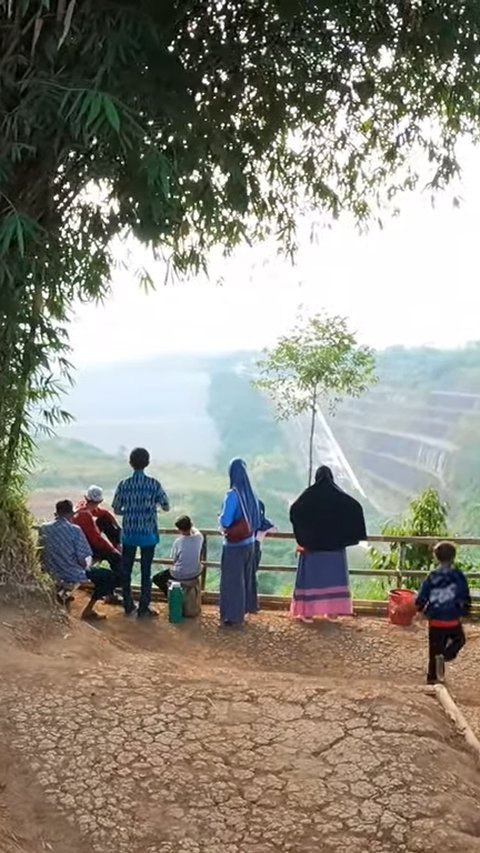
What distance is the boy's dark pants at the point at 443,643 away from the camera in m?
4.34

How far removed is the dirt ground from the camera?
2580 millimetres

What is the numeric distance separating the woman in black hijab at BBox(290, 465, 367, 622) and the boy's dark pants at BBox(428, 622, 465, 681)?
1009mm

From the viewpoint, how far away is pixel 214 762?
2906 mm

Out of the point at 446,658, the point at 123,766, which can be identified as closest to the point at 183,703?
the point at 123,766

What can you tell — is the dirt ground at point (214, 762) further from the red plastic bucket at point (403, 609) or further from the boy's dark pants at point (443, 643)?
the red plastic bucket at point (403, 609)

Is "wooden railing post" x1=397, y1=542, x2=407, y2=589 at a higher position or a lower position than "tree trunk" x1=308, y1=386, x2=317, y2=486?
lower

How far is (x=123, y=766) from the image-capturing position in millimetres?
2855

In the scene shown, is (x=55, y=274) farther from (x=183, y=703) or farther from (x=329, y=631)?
(x=329, y=631)

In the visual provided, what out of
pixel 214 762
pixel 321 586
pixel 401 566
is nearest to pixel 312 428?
pixel 401 566

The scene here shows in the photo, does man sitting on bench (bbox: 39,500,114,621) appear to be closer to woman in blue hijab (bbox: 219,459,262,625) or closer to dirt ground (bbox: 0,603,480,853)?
dirt ground (bbox: 0,603,480,853)

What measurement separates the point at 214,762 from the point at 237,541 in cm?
236

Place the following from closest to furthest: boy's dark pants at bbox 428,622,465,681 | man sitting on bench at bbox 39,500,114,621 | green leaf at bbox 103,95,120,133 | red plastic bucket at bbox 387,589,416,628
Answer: green leaf at bbox 103,95,120,133 → boy's dark pants at bbox 428,622,465,681 → man sitting on bench at bbox 39,500,114,621 → red plastic bucket at bbox 387,589,416,628

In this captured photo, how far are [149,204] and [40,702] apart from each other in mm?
2194

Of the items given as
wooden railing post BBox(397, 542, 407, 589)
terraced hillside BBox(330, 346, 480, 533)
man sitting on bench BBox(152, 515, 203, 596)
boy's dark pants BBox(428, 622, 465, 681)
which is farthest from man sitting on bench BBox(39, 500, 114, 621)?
terraced hillside BBox(330, 346, 480, 533)
